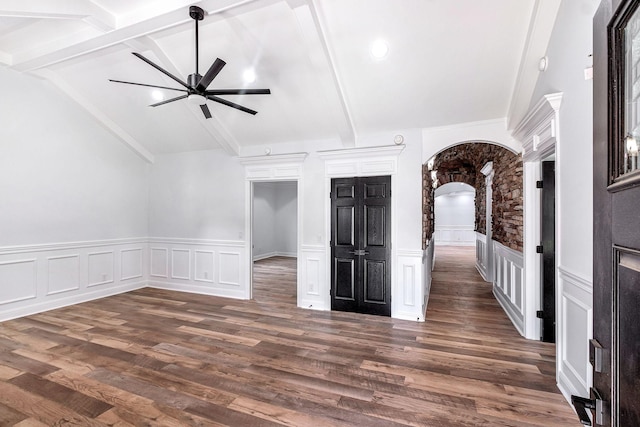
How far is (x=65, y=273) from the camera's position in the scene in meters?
4.94

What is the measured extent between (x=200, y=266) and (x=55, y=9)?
419 centimetres

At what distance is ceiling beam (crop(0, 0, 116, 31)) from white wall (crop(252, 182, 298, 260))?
742 centimetres

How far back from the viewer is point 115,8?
3018mm

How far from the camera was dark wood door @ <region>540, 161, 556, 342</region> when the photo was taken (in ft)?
11.6

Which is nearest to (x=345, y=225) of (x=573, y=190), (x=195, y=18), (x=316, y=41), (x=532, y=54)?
(x=316, y=41)

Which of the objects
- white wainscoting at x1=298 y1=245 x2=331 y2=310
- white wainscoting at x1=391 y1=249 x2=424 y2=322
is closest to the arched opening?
white wainscoting at x1=391 y1=249 x2=424 y2=322

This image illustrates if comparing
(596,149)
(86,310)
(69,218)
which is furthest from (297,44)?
(86,310)

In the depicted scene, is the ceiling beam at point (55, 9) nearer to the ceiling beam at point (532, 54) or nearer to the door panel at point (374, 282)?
the ceiling beam at point (532, 54)

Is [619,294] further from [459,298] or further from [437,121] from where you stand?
[459,298]

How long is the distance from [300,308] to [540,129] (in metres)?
3.95

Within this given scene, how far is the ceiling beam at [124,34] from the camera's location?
109 inches

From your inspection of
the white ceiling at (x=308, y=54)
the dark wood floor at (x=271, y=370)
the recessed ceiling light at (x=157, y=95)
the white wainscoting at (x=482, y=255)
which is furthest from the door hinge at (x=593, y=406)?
the white wainscoting at (x=482, y=255)

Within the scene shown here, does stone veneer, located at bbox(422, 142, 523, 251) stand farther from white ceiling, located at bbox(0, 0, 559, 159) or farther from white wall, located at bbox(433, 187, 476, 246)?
white wall, located at bbox(433, 187, 476, 246)

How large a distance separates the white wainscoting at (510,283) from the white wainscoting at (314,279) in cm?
261
